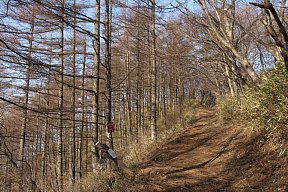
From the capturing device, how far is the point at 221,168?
601 cm

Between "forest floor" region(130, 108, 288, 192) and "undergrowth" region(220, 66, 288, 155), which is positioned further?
"undergrowth" region(220, 66, 288, 155)

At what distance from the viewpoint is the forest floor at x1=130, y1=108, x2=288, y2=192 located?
4641 mm

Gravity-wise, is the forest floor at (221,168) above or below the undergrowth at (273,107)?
below

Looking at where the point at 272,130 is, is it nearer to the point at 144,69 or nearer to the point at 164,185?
the point at 164,185

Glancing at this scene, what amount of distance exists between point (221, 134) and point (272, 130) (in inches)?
156

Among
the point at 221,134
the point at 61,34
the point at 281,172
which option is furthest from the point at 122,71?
the point at 281,172

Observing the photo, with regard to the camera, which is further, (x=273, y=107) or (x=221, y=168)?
(x=221, y=168)

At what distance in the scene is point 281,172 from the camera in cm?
456

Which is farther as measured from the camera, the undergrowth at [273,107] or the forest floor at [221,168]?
the undergrowth at [273,107]

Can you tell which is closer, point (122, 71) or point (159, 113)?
point (122, 71)

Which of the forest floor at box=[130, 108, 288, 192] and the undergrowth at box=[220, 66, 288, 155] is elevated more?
the undergrowth at box=[220, 66, 288, 155]

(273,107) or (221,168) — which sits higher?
(273,107)

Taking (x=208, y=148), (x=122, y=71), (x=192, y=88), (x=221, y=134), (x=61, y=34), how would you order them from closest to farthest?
(x=208, y=148) → (x=221, y=134) → (x=61, y=34) → (x=122, y=71) → (x=192, y=88)

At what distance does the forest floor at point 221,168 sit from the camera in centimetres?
464
